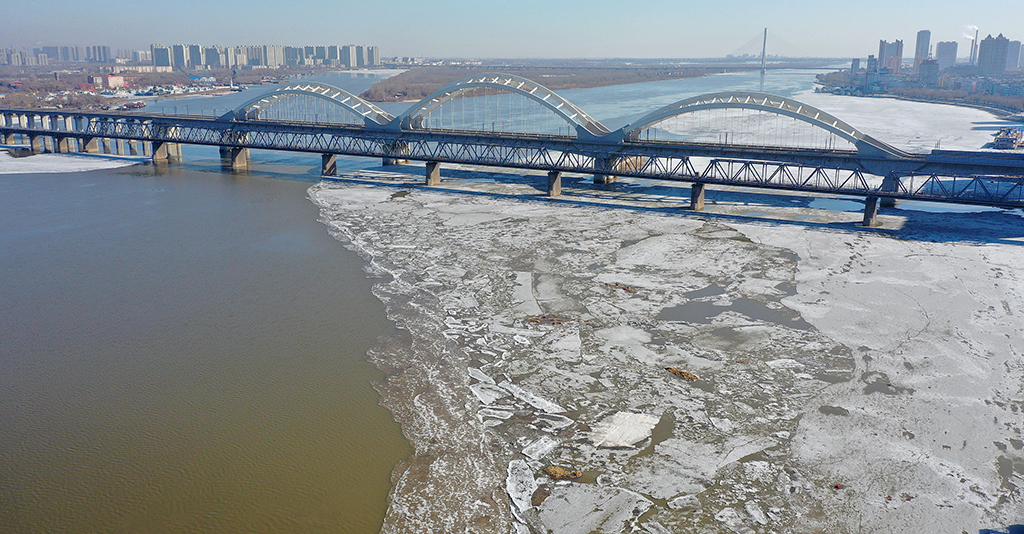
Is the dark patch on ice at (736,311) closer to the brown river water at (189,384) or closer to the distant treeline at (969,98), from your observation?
the brown river water at (189,384)

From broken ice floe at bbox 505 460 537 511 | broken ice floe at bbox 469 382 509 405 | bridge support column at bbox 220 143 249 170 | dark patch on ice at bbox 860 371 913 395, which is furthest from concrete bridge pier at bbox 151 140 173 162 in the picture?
dark patch on ice at bbox 860 371 913 395

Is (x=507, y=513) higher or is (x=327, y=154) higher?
(x=327, y=154)

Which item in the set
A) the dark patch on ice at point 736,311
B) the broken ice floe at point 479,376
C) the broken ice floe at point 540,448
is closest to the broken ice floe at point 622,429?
the broken ice floe at point 540,448

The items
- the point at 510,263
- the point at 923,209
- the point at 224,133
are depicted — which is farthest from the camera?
the point at 224,133

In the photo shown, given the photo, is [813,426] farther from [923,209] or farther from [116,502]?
[923,209]

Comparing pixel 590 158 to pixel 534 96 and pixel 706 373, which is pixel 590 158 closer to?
pixel 534 96

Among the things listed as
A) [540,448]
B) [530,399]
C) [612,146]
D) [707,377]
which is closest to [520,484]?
[540,448]

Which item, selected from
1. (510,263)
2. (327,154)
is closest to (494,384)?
(510,263)
